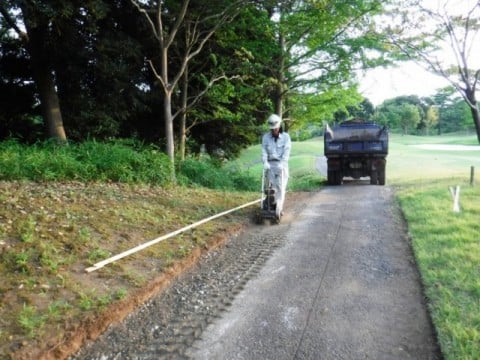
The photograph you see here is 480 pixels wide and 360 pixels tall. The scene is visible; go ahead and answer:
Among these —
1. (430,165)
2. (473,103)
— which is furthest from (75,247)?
(430,165)

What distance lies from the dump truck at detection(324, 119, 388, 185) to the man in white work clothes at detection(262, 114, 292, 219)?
6961 mm

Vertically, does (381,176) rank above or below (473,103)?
below

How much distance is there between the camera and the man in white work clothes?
296 inches

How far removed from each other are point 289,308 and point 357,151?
10890 millimetres

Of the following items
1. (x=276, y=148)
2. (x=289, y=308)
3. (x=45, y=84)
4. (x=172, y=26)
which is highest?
(x=172, y=26)

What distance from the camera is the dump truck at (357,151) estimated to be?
45.4ft

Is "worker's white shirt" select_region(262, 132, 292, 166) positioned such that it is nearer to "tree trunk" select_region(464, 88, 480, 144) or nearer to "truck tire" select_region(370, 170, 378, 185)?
"truck tire" select_region(370, 170, 378, 185)

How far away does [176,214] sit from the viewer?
704 cm

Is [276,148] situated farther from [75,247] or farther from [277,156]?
[75,247]

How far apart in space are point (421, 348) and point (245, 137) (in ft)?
46.5

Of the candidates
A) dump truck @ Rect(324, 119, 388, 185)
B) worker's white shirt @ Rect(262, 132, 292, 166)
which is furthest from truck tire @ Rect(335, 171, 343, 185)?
worker's white shirt @ Rect(262, 132, 292, 166)

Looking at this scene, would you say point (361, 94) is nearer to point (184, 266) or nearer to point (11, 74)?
point (11, 74)

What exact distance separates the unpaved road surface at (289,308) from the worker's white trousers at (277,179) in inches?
54.0

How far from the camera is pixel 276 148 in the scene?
759 cm
